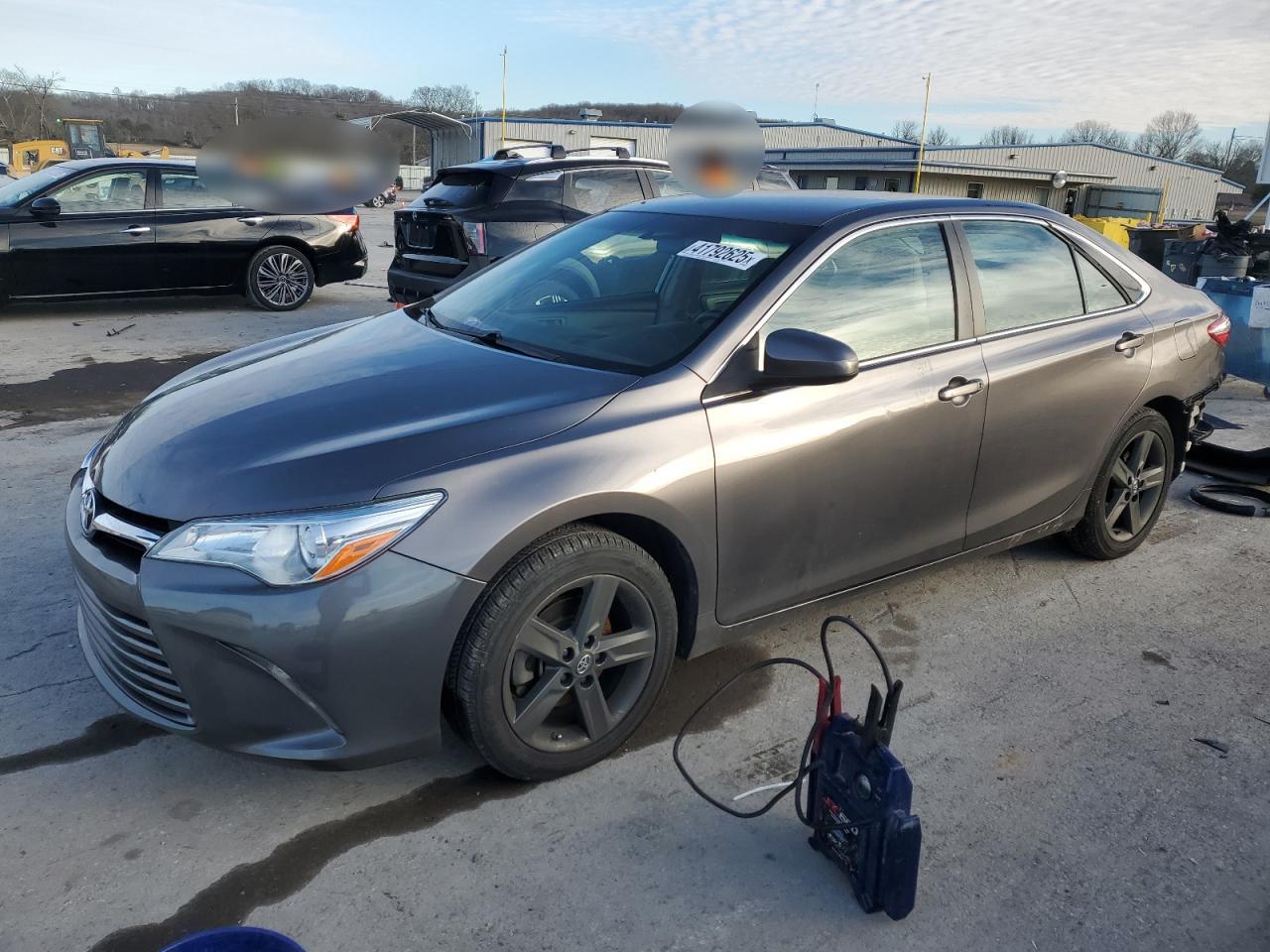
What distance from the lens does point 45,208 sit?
28.9 ft

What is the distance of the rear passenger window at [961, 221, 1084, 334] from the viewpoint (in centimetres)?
363

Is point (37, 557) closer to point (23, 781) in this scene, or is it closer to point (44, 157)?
point (23, 781)

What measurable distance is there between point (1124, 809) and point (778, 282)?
183cm

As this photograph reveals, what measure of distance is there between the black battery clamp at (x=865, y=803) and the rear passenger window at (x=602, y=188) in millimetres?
6391

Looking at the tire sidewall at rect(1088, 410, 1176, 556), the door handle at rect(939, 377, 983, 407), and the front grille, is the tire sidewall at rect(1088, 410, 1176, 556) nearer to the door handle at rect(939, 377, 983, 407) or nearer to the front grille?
the door handle at rect(939, 377, 983, 407)

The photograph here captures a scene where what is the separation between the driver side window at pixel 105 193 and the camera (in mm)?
9062

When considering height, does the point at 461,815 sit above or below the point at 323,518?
below

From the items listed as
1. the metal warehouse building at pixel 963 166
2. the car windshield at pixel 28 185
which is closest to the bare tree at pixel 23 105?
the metal warehouse building at pixel 963 166

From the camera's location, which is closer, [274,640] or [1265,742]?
[274,640]

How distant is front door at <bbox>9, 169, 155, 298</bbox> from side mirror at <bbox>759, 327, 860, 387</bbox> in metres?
8.42

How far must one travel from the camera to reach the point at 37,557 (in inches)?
159

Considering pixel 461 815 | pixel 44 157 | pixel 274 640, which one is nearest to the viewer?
pixel 274 640

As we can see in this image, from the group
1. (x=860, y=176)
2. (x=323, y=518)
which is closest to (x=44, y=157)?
(x=860, y=176)

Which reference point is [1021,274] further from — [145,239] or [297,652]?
[145,239]
